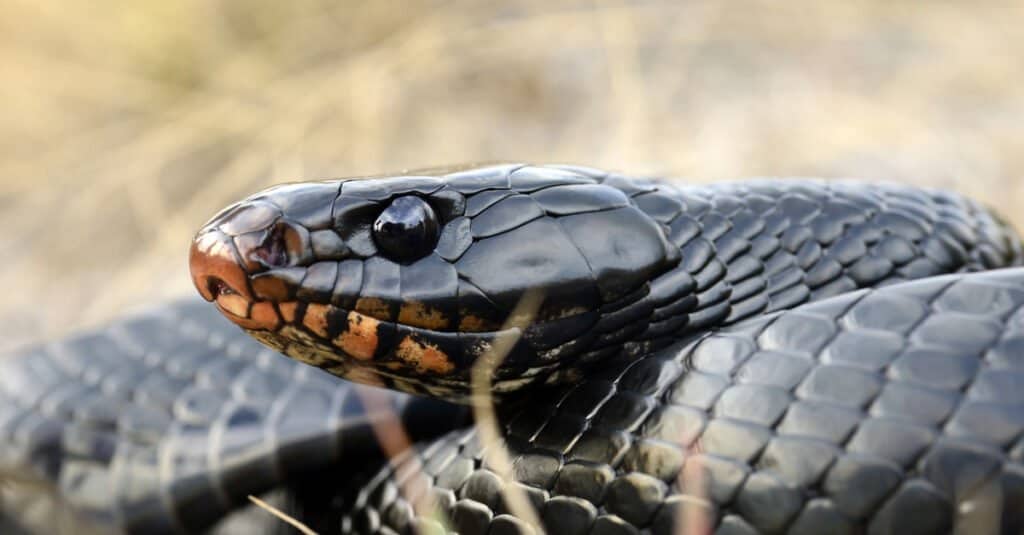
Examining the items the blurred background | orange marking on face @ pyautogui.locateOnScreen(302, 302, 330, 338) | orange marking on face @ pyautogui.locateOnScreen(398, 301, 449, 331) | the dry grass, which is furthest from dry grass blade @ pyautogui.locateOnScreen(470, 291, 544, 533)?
the dry grass

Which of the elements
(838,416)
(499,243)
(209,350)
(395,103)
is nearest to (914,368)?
(838,416)

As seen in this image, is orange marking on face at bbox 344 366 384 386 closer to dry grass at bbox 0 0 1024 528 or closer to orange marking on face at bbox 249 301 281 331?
orange marking on face at bbox 249 301 281 331

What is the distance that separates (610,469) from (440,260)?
50cm

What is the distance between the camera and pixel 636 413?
1.95 metres

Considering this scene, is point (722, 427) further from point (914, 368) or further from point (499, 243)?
point (499, 243)

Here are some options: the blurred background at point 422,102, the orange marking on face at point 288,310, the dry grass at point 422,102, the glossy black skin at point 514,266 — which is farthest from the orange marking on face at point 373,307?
the dry grass at point 422,102

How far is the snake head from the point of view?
2008mm

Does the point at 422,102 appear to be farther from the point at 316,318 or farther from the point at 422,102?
the point at 316,318

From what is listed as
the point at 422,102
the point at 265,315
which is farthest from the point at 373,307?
the point at 422,102

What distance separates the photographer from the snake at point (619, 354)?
1.68m

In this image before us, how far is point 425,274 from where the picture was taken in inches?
80.3

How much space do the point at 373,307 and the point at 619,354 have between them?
1.63ft

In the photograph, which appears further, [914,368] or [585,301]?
[585,301]

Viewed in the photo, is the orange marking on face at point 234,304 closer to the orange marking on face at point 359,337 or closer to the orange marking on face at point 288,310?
the orange marking on face at point 288,310
